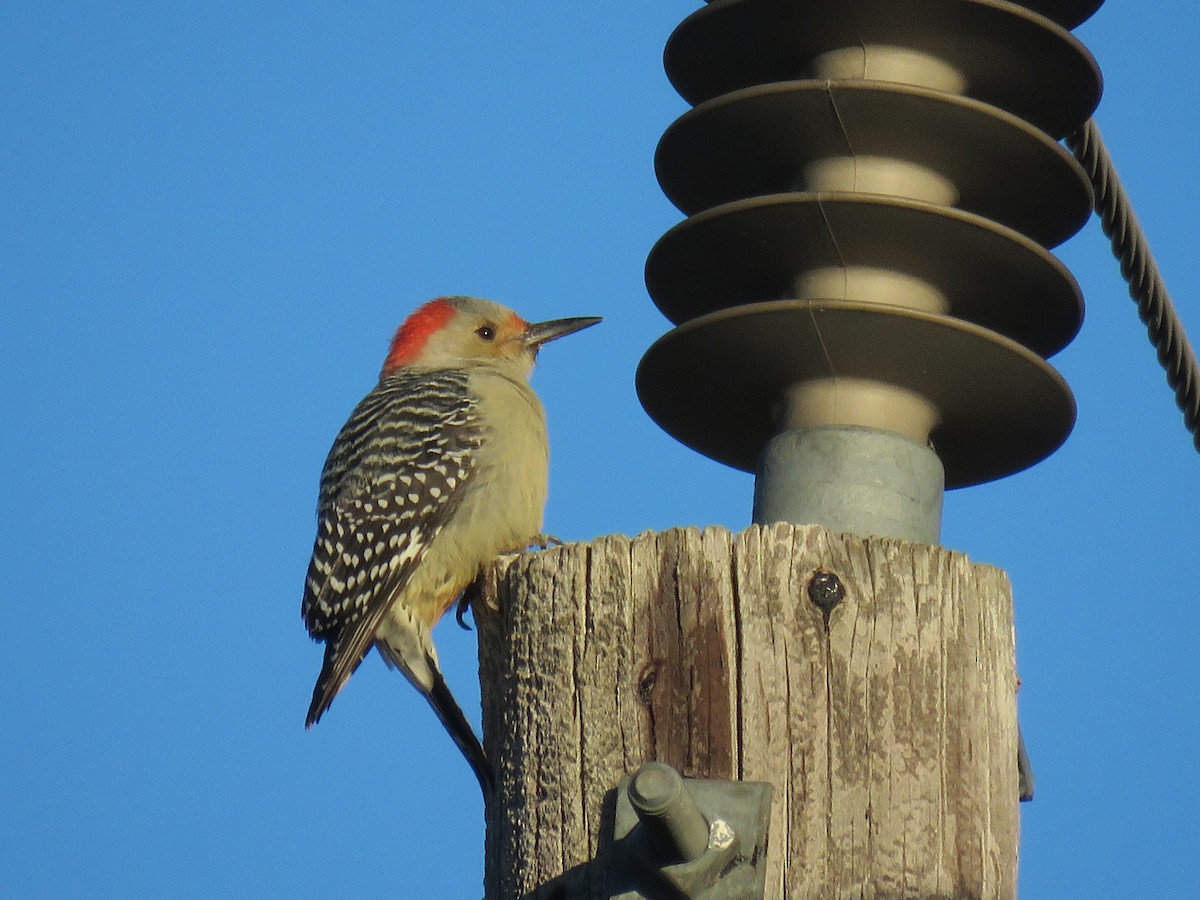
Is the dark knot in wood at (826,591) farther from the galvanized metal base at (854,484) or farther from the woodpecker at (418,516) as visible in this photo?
the woodpecker at (418,516)

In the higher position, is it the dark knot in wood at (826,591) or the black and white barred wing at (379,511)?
the black and white barred wing at (379,511)

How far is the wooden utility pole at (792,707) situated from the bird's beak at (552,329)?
4364 millimetres

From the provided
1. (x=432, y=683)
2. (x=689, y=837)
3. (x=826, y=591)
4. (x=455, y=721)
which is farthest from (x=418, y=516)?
(x=689, y=837)

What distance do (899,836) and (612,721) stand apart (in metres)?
0.57

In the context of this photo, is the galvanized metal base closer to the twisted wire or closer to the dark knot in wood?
the dark knot in wood

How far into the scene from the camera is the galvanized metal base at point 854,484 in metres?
3.11

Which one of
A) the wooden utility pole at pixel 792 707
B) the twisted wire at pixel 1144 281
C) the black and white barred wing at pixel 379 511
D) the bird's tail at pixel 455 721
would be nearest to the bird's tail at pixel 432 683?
the bird's tail at pixel 455 721

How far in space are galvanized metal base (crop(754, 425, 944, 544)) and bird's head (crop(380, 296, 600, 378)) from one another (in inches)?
163

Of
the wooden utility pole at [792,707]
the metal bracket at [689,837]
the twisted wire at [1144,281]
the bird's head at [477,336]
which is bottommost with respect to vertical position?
the metal bracket at [689,837]

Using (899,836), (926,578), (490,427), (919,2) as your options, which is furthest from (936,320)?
(490,427)

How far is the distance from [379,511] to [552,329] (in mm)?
1863

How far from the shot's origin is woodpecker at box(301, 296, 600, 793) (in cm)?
559

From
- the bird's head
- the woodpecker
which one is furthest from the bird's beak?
the woodpecker

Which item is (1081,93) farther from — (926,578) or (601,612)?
(601,612)
